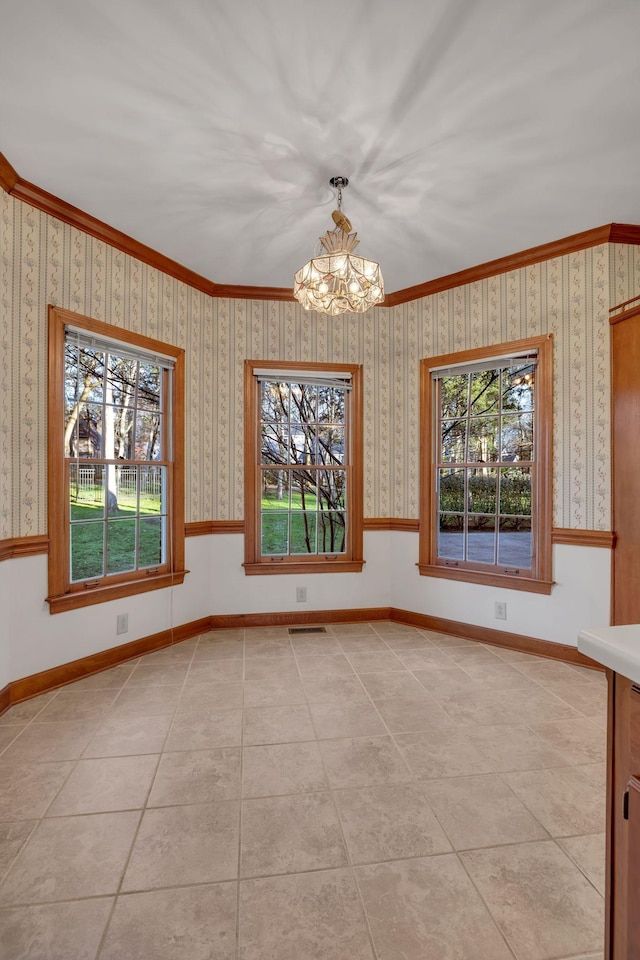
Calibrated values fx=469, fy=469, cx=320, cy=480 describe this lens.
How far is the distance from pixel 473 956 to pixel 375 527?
9.99ft

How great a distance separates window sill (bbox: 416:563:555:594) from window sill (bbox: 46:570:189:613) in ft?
6.59

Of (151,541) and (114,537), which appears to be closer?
(114,537)

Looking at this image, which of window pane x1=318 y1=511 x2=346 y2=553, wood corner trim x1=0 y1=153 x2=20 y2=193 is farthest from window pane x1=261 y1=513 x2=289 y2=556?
wood corner trim x1=0 y1=153 x2=20 y2=193

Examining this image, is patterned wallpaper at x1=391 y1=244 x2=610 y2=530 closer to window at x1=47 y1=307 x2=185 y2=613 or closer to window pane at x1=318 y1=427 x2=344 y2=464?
window pane at x1=318 y1=427 x2=344 y2=464

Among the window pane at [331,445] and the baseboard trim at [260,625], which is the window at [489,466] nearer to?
the baseboard trim at [260,625]

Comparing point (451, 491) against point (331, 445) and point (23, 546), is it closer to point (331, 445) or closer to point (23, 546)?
point (331, 445)

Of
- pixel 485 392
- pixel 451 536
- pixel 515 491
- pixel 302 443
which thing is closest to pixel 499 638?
pixel 451 536

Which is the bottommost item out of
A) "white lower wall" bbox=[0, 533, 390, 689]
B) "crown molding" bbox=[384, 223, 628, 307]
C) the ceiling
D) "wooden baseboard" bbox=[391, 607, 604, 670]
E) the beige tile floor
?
the beige tile floor

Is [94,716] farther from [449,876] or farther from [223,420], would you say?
[223,420]

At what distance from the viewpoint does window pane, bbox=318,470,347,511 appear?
4.12 m

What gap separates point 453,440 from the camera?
153 inches

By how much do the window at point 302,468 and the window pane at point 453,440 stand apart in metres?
0.71

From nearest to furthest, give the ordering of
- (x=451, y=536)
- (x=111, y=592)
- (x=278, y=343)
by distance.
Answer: (x=111, y=592) < (x=451, y=536) < (x=278, y=343)

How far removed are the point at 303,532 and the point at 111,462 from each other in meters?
1.66
